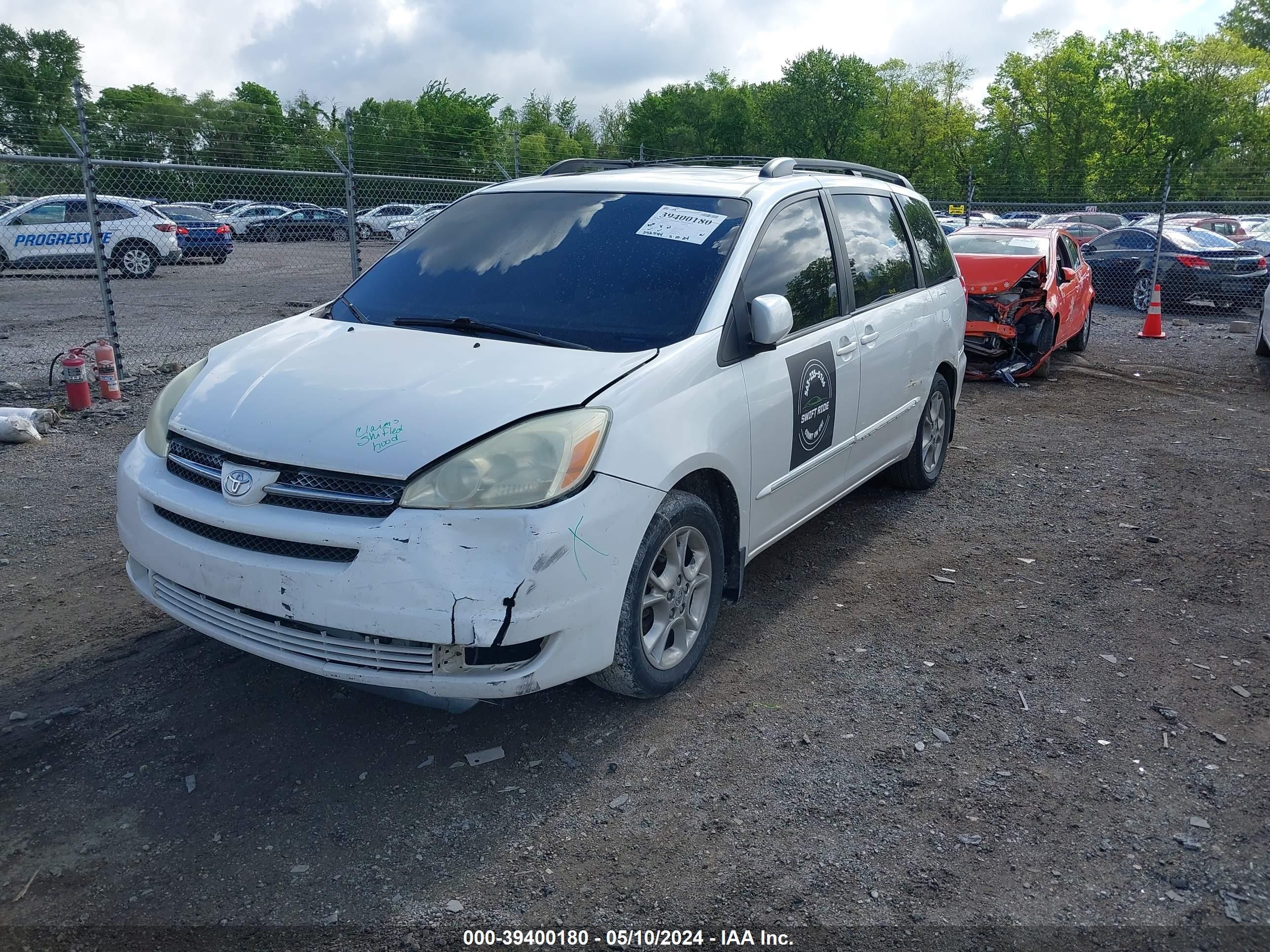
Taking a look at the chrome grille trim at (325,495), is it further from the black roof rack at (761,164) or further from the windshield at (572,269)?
the black roof rack at (761,164)

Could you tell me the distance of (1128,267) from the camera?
1783cm

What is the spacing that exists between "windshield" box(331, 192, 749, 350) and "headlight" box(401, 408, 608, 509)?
0.60 m

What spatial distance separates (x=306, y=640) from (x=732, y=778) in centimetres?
140

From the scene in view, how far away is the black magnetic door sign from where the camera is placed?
4.05 m

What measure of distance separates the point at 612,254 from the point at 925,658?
206 centimetres

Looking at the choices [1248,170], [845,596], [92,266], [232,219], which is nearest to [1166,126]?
[1248,170]

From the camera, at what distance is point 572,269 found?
3.91m

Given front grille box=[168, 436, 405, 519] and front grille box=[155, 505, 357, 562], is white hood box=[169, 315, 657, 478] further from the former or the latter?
front grille box=[155, 505, 357, 562]

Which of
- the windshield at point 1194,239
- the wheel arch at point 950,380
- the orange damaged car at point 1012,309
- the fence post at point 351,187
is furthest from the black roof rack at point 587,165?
the windshield at point 1194,239

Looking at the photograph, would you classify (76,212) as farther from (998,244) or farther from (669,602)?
(669,602)

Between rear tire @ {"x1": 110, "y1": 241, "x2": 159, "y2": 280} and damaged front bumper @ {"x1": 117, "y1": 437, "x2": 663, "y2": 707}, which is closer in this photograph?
damaged front bumper @ {"x1": 117, "y1": 437, "x2": 663, "y2": 707}

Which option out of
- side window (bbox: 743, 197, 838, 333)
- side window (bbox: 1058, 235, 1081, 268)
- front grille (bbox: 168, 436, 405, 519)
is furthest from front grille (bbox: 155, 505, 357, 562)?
side window (bbox: 1058, 235, 1081, 268)

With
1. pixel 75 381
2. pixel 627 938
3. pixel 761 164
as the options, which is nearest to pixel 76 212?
pixel 75 381

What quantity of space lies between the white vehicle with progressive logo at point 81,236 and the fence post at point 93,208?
583 cm
